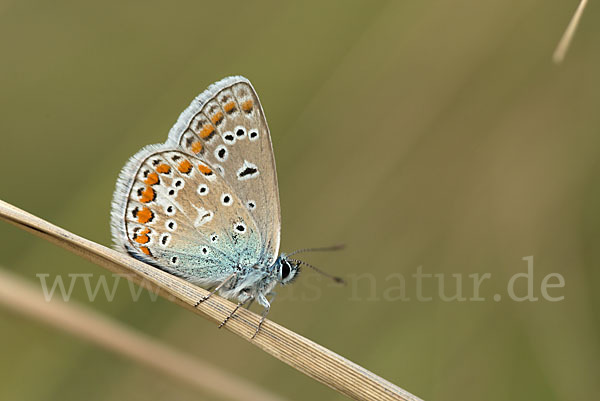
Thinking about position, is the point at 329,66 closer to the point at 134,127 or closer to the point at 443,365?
the point at 134,127

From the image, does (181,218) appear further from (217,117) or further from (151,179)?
(217,117)

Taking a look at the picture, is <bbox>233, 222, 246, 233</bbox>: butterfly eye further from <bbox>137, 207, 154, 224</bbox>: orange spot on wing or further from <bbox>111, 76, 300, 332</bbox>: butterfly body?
<bbox>137, 207, 154, 224</bbox>: orange spot on wing

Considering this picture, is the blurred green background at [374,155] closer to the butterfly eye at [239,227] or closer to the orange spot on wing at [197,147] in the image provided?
the butterfly eye at [239,227]

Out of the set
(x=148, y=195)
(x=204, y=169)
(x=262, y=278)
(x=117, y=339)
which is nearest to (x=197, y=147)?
(x=204, y=169)

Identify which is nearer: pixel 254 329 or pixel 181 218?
pixel 254 329

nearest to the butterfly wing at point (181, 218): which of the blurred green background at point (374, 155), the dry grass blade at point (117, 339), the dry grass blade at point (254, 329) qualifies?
the dry grass blade at point (117, 339)
